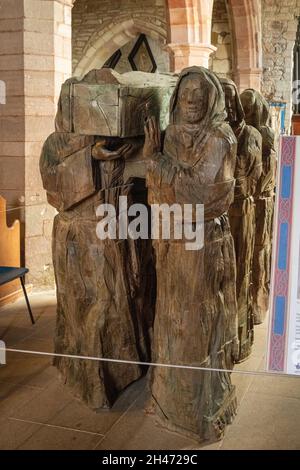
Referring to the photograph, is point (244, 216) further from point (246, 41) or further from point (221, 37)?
point (221, 37)

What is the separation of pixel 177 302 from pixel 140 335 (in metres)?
0.78

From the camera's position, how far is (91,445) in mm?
3230

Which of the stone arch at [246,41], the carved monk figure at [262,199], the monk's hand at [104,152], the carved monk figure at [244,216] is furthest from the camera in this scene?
the stone arch at [246,41]

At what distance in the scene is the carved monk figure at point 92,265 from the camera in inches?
143

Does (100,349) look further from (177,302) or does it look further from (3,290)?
(3,290)

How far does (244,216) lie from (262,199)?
0.73 meters

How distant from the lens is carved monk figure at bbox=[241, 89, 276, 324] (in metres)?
5.00

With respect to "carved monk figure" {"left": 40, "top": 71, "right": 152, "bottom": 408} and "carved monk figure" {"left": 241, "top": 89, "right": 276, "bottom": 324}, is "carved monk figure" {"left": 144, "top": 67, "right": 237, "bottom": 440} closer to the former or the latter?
"carved monk figure" {"left": 40, "top": 71, "right": 152, "bottom": 408}

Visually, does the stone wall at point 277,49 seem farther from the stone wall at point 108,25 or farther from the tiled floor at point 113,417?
the tiled floor at point 113,417

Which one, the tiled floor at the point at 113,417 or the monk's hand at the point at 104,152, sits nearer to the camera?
the tiled floor at the point at 113,417

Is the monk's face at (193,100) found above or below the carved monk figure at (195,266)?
above

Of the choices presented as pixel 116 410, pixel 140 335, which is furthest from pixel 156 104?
pixel 116 410

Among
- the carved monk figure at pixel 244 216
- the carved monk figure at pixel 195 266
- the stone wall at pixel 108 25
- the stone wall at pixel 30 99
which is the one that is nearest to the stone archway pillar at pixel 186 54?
the stone wall at pixel 30 99

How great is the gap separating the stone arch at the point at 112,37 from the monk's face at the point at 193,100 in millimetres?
10181
